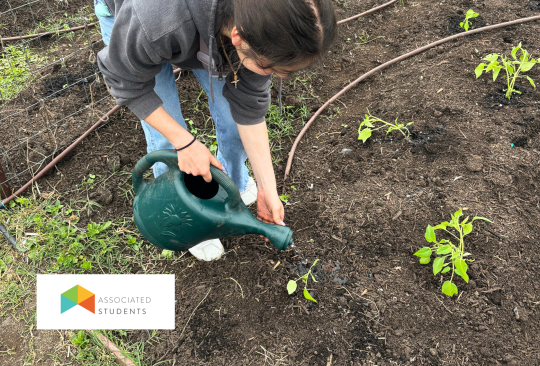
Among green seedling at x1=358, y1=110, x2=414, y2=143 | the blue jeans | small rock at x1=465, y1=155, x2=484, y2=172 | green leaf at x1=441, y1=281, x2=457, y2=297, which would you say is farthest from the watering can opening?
small rock at x1=465, y1=155, x2=484, y2=172

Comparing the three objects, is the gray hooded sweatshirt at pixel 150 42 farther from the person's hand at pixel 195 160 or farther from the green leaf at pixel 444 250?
the green leaf at pixel 444 250

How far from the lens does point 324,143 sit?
2.41 metres

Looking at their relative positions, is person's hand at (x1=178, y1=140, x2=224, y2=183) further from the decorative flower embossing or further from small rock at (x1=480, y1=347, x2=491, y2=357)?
small rock at (x1=480, y1=347, x2=491, y2=357)

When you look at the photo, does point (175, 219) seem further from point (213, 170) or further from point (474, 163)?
point (474, 163)

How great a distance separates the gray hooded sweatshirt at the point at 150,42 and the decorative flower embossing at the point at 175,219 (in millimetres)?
312

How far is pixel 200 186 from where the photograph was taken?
57.7 inches

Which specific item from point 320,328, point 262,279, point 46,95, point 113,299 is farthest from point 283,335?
point 46,95

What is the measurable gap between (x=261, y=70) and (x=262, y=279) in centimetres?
97

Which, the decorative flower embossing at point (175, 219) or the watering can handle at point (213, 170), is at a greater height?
the watering can handle at point (213, 170)

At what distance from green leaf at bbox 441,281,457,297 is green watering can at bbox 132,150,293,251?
70 cm

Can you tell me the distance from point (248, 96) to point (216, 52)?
29 centimetres

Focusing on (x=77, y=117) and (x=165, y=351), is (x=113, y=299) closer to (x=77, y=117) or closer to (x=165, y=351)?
(x=165, y=351)

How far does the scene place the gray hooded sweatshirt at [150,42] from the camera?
1103mm

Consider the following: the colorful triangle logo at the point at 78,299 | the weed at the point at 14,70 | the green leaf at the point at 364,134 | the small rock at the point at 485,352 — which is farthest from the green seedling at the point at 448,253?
the weed at the point at 14,70
